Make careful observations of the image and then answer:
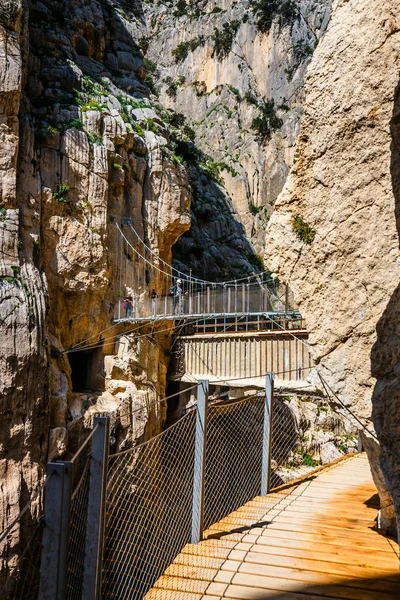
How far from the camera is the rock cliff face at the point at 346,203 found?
2.16 metres

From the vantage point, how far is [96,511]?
1.75 metres

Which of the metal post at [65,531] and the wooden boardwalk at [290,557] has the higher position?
the metal post at [65,531]

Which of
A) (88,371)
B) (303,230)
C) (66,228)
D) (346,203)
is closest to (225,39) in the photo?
(66,228)

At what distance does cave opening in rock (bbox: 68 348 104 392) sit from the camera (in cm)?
1234

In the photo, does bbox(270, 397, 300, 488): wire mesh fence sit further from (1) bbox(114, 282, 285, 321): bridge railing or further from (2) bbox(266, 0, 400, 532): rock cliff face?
(2) bbox(266, 0, 400, 532): rock cliff face

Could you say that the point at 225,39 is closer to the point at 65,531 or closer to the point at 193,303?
the point at 193,303

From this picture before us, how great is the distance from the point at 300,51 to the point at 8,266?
19.9m

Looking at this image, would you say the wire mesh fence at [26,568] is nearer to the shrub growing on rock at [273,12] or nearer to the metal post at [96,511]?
the metal post at [96,511]

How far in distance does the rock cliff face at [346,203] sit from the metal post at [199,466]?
0.70 m

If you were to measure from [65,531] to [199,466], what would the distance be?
139 centimetres

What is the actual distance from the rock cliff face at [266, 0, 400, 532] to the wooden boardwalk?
2.46 ft

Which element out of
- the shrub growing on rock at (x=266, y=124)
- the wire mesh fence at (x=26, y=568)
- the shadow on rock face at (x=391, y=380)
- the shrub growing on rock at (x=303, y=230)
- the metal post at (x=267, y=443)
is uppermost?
the shrub growing on rock at (x=266, y=124)

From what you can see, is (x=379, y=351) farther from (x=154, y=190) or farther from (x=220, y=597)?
(x=154, y=190)

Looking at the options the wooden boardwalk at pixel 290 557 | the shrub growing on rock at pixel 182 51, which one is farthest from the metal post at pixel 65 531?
the shrub growing on rock at pixel 182 51
